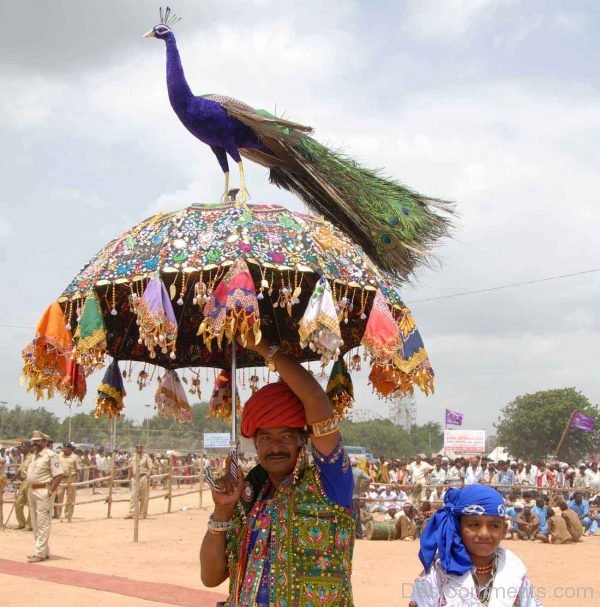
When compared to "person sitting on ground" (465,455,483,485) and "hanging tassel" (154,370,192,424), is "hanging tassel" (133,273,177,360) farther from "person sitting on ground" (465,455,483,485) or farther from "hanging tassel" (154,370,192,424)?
"person sitting on ground" (465,455,483,485)

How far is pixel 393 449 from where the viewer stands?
232ft

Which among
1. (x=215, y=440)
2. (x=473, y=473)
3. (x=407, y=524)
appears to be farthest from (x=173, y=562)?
(x=215, y=440)

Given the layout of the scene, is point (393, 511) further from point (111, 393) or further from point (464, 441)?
point (464, 441)

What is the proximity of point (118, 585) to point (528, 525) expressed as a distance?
9970 mm

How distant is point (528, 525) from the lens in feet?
54.6

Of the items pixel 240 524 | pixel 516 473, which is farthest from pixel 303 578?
pixel 516 473

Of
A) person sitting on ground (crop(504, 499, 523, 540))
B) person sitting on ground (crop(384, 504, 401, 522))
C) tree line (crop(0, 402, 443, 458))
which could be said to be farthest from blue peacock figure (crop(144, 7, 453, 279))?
tree line (crop(0, 402, 443, 458))

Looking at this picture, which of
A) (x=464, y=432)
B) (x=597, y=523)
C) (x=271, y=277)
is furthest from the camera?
(x=464, y=432)

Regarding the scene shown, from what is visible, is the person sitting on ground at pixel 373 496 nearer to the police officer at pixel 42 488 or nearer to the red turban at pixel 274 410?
the police officer at pixel 42 488

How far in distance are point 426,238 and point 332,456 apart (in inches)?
60.9

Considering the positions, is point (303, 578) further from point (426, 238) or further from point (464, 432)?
point (464, 432)

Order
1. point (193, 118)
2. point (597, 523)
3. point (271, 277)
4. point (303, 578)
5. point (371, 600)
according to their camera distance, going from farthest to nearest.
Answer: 1. point (597, 523)
2. point (371, 600)
3. point (193, 118)
4. point (271, 277)
5. point (303, 578)

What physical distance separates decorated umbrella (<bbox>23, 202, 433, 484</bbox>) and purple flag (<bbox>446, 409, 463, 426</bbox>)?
34.4 m

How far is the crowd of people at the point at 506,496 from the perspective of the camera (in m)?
16.2
